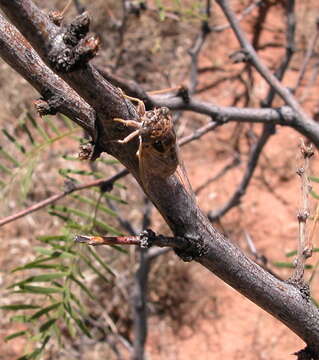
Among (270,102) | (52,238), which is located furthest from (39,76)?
(270,102)

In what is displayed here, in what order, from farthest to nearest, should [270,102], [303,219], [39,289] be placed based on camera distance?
[270,102] < [39,289] < [303,219]

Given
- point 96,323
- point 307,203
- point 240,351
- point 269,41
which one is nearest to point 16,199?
point 96,323

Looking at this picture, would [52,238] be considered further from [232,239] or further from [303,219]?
[232,239]

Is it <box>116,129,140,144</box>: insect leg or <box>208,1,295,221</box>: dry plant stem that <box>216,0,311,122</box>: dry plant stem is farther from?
<box>116,129,140,144</box>: insect leg

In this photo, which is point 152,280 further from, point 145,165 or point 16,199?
point 145,165

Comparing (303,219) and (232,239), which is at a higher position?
(232,239)

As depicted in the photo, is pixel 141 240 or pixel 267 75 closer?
pixel 141 240

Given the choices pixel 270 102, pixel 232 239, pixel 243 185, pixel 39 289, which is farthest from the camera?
pixel 232 239

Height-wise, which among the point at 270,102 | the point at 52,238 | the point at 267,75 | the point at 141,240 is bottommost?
the point at 141,240
